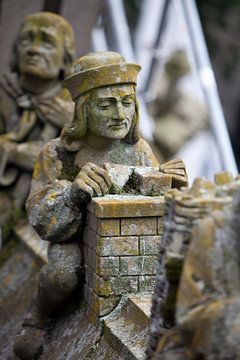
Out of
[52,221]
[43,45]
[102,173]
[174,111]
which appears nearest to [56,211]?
[52,221]

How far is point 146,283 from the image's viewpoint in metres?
6.86

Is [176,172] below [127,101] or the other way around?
below

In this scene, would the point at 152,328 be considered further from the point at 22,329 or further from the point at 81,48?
the point at 81,48

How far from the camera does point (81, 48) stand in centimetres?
1161

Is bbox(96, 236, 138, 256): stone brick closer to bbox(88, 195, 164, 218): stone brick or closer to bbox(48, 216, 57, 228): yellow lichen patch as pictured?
bbox(88, 195, 164, 218): stone brick

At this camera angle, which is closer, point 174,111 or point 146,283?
point 146,283

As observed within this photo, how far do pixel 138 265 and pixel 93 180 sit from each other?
0.53 metres

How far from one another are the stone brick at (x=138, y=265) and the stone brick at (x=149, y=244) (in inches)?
1.1

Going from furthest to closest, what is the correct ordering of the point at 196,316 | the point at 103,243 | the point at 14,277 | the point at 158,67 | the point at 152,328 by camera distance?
1. the point at 158,67
2. the point at 14,277
3. the point at 103,243
4. the point at 152,328
5. the point at 196,316

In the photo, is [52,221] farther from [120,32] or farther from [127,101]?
[120,32]

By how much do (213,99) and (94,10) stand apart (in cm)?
266

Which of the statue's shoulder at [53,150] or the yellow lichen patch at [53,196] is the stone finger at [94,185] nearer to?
the yellow lichen patch at [53,196]

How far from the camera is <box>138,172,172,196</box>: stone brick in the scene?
695cm

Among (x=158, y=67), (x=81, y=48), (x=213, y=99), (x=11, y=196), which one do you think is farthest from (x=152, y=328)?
(x=158, y=67)
